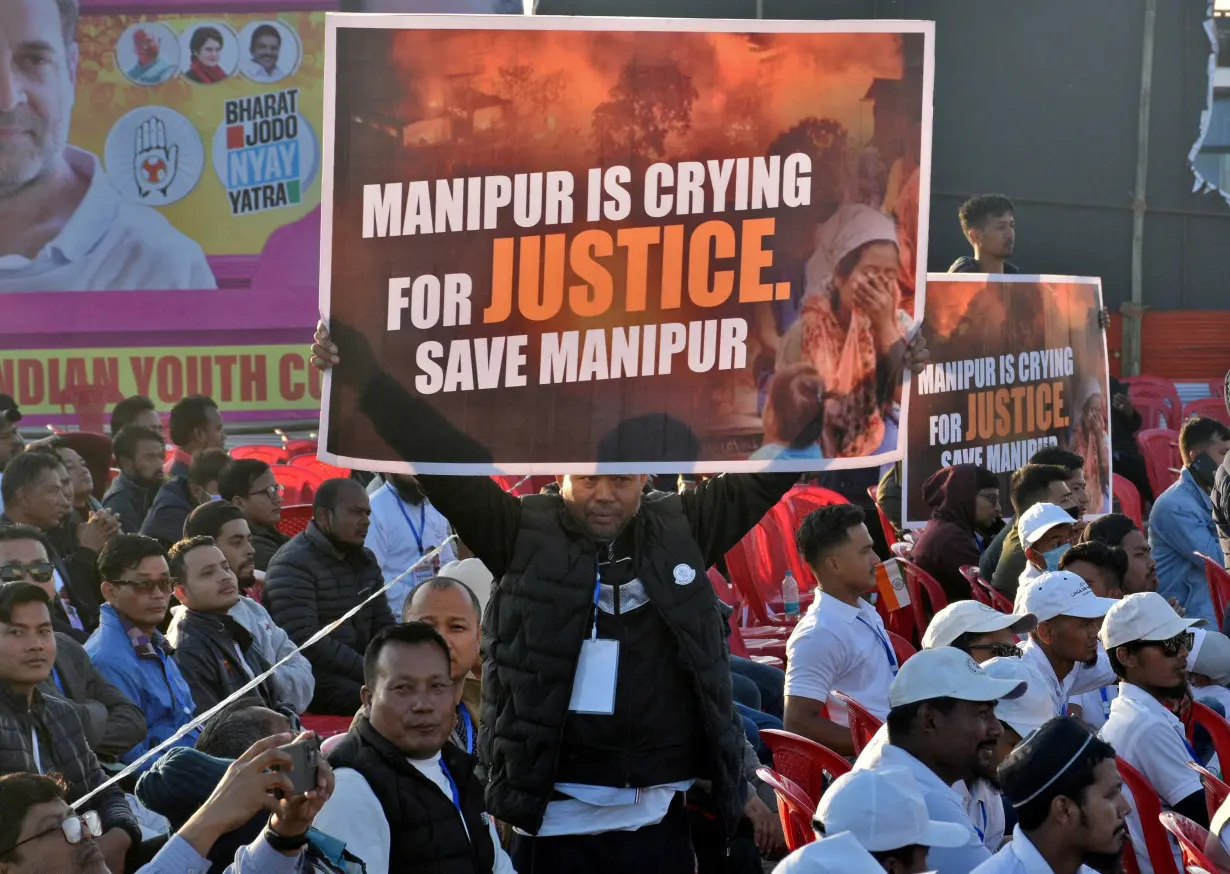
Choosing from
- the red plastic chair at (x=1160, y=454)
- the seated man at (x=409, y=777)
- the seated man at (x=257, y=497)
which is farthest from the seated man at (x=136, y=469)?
the red plastic chair at (x=1160, y=454)

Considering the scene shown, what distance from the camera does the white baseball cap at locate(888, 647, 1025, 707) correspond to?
430cm

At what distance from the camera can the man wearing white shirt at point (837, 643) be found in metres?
5.69

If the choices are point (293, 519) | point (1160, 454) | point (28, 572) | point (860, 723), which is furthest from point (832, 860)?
point (1160, 454)

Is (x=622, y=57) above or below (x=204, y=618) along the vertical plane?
above

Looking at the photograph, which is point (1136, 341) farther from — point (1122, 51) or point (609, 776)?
point (609, 776)

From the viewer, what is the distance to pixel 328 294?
4.15m

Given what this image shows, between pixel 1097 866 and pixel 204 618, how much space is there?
3.39 m

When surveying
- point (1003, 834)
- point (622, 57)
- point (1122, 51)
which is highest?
point (1122, 51)

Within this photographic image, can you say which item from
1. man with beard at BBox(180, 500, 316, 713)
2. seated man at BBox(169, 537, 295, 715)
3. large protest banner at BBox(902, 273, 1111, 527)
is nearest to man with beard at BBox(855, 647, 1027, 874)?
man with beard at BBox(180, 500, 316, 713)

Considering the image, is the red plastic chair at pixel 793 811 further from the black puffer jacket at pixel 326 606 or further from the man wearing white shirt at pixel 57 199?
the man wearing white shirt at pixel 57 199

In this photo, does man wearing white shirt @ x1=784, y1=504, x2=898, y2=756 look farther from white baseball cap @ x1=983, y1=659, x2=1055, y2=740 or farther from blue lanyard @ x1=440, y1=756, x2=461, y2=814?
blue lanyard @ x1=440, y1=756, x2=461, y2=814

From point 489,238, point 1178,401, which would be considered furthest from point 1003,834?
point 1178,401

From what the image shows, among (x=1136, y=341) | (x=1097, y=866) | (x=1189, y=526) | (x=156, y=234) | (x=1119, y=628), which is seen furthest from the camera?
(x=1136, y=341)

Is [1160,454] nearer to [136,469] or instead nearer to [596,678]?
[136,469]
